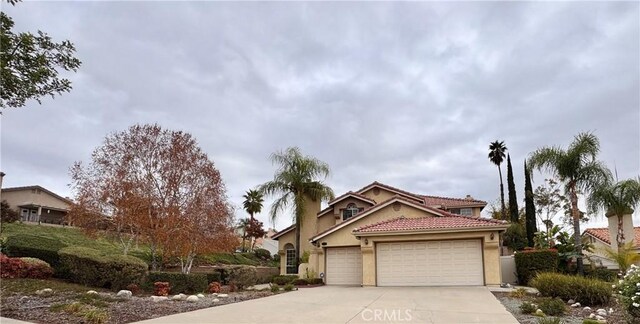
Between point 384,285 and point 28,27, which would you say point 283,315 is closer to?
point 28,27

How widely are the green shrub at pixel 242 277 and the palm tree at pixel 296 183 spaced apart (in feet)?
23.3

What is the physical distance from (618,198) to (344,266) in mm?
14848

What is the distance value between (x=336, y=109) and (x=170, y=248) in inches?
421

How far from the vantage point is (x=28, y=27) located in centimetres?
899

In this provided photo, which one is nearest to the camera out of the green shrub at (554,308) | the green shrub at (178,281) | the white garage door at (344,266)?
the green shrub at (554,308)

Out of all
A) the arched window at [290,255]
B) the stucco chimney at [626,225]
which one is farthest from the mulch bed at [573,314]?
the arched window at [290,255]

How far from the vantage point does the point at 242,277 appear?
20797 millimetres

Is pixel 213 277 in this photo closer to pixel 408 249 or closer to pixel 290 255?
pixel 408 249

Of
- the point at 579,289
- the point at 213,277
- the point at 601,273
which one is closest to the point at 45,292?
the point at 213,277

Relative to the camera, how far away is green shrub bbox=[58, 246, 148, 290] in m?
15.3

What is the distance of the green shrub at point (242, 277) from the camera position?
66.6 ft

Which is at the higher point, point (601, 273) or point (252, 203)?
point (252, 203)

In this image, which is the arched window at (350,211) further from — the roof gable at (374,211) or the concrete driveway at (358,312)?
the concrete driveway at (358,312)

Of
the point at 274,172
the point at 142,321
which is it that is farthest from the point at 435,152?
the point at 142,321
